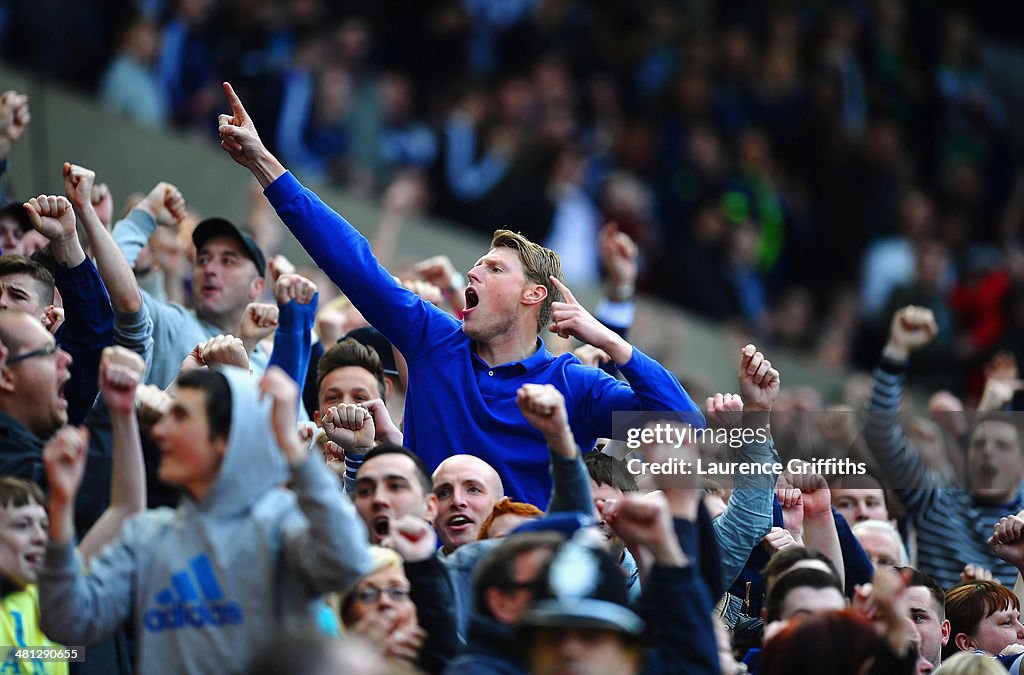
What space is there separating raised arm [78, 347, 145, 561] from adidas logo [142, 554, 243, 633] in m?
0.32

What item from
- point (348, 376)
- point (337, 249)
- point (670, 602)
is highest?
point (337, 249)

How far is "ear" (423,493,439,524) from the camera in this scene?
496 centimetres

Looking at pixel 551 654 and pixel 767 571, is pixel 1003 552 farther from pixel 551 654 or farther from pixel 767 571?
pixel 551 654

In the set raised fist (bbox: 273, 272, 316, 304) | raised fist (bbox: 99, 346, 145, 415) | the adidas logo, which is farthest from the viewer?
raised fist (bbox: 273, 272, 316, 304)

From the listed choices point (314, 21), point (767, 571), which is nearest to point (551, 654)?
point (767, 571)

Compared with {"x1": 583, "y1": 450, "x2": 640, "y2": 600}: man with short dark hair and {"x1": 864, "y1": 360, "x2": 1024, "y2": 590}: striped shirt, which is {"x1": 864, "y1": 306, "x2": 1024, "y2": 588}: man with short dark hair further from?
{"x1": 583, "y1": 450, "x2": 640, "y2": 600}: man with short dark hair

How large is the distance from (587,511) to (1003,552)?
204cm

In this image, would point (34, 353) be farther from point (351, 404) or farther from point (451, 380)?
point (451, 380)

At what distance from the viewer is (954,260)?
1419 centimetres

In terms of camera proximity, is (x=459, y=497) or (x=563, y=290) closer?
(x=459, y=497)

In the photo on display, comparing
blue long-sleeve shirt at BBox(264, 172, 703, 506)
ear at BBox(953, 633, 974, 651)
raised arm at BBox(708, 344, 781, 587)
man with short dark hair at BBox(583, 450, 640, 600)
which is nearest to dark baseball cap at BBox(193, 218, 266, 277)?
blue long-sleeve shirt at BBox(264, 172, 703, 506)

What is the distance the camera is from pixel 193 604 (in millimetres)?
3973

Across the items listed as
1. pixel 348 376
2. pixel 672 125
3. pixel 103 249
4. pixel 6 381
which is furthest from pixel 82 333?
pixel 672 125

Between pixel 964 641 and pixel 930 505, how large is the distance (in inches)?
56.0
